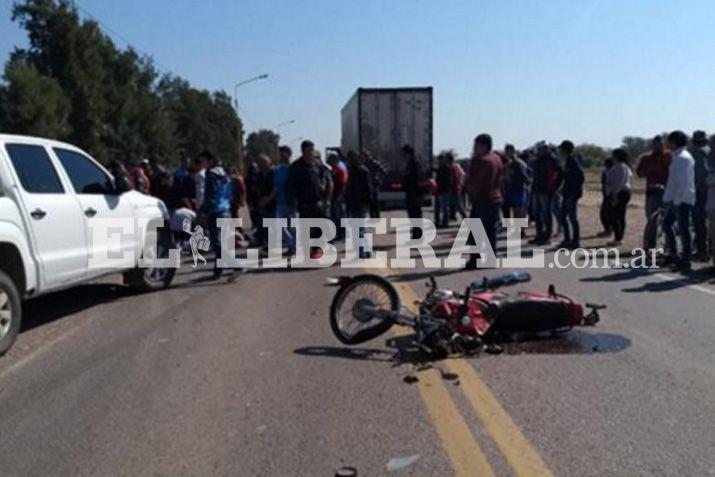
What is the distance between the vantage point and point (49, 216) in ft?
27.5

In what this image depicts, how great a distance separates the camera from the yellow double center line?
450 cm

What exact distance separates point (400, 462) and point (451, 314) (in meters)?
2.48

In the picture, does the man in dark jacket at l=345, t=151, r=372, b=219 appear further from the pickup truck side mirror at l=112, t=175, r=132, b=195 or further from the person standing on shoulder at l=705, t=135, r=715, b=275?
the person standing on shoulder at l=705, t=135, r=715, b=275

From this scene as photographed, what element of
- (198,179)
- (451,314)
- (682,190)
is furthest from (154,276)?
(682,190)

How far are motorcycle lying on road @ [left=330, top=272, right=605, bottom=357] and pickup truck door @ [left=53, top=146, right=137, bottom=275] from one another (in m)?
3.46

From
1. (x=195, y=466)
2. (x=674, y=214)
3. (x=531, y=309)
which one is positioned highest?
(x=674, y=214)

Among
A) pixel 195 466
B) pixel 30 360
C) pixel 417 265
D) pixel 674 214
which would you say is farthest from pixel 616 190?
pixel 195 466

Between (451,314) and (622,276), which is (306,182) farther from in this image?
(451,314)

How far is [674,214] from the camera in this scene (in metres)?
12.2

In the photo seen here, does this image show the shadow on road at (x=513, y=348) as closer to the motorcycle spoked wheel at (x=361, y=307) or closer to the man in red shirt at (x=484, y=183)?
the motorcycle spoked wheel at (x=361, y=307)

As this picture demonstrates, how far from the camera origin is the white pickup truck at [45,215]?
7723mm

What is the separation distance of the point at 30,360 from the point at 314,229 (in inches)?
287

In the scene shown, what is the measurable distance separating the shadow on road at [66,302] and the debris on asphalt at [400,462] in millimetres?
5557

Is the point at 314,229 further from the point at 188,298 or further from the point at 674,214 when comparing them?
the point at 674,214
